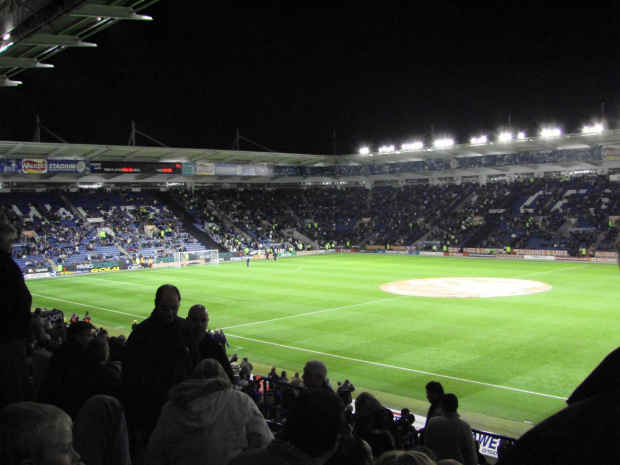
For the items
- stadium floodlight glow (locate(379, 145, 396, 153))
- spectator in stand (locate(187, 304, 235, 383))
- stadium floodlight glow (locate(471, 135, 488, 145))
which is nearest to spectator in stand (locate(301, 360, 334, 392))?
spectator in stand (locate(187, 304, 235, 383))

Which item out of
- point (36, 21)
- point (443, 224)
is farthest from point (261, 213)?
point (36, 21)

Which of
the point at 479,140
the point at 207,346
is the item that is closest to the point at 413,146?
the point at 479,140

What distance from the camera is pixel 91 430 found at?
325 cm

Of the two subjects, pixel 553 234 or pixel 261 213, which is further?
pixel 261 213

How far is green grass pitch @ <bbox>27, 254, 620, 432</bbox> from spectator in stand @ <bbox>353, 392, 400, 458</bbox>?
8672 mm

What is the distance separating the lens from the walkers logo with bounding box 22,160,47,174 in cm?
4769

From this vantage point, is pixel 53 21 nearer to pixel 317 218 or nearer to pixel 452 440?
pixel 452 440

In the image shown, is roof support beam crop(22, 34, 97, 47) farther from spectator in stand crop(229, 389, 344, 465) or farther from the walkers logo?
the walkers logo

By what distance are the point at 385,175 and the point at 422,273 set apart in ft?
121

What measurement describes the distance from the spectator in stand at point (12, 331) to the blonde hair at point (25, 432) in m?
3.05

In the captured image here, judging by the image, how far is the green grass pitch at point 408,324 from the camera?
49.5ft

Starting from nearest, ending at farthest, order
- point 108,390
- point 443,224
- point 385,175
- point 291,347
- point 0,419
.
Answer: point 0,419, point 108,390, point 291,347, point 443,224, point 385,175

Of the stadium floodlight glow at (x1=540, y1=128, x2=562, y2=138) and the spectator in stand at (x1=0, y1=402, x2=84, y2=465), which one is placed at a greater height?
the stadium floodlight glow at (x1=540, y1=128, x2=562, y2=138)

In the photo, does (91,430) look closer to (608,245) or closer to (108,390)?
(108,390)
